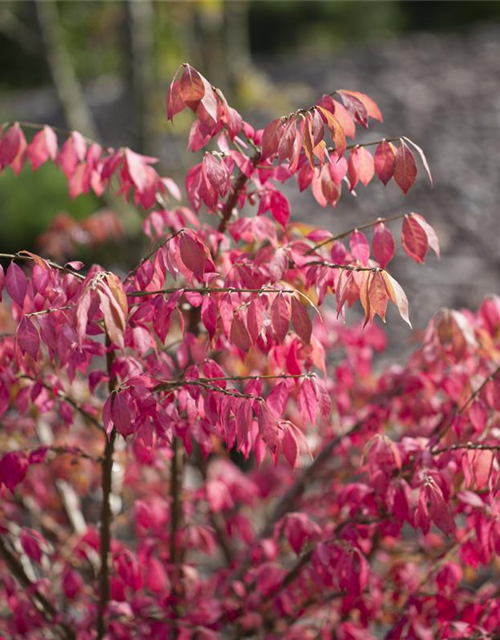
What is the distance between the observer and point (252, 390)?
5.04ft

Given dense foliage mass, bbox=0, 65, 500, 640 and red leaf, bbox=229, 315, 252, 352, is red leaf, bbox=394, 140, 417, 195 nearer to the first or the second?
dense foliage mass, bbox=0, 65, 500, 640

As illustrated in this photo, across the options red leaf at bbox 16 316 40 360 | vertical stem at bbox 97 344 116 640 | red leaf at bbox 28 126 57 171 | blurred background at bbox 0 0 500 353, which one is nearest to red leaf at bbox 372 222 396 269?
vertical stem at bbox 97 344 116 640

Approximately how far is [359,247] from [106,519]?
0.88 m

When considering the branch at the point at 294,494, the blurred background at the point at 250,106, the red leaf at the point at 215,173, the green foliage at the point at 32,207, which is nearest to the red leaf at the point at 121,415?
the red leaf at the point at 215,173

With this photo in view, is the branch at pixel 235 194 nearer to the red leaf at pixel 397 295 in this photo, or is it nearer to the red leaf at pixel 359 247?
the red leaf at pixel 359 247

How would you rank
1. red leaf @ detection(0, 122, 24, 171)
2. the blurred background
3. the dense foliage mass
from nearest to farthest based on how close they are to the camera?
1. the dense foliage mass
2. red leaf @ detection(0, 122, 24, 171)
3. the blurred background

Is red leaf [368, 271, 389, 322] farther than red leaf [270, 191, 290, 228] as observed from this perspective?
No

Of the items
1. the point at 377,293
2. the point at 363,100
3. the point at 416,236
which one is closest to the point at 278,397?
the point at 377,293

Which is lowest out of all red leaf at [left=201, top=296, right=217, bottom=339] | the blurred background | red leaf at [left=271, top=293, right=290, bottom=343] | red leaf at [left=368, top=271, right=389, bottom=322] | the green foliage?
the green foliage

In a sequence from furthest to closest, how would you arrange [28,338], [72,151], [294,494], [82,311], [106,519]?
1. [294,494]
2. [72,151]
3. [106,519]
4. [28,338]
5. [82,311]

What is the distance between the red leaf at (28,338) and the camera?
135 cm

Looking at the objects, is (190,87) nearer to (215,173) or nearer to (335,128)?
(215,173)

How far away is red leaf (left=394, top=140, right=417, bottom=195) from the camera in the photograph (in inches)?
60.2

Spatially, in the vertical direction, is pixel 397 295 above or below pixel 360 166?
below
